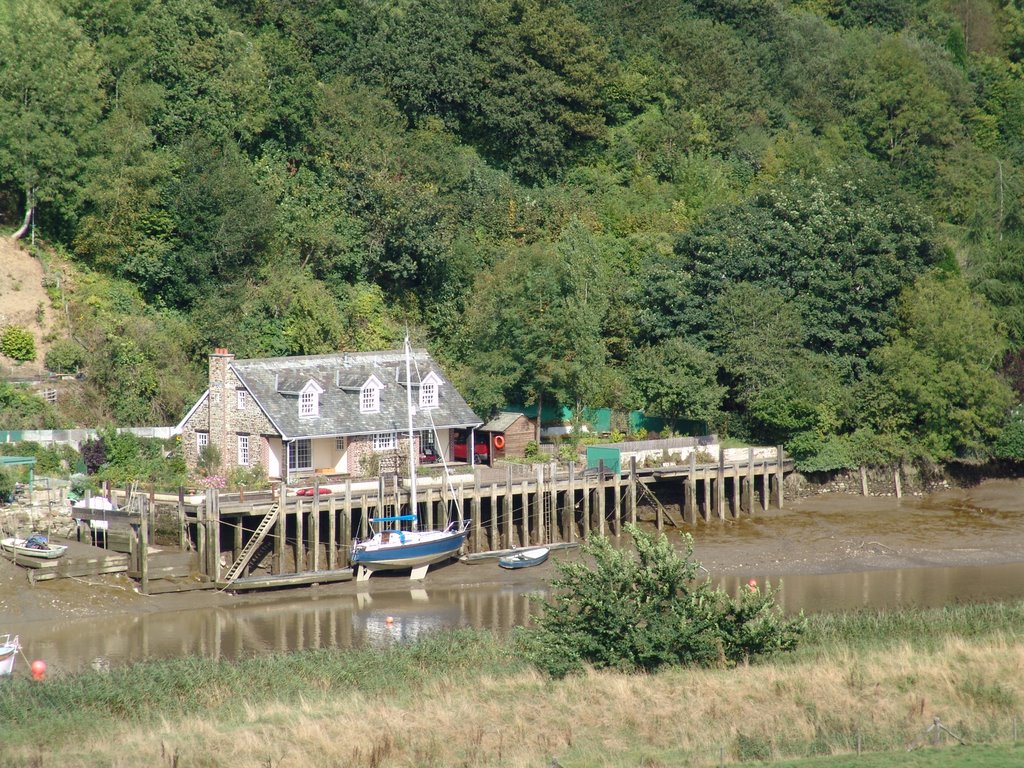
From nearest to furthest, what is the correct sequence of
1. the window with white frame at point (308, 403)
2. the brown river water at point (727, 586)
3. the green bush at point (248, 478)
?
1. the brown river water at point (727, 586)
2. the green bush at point (248, 478)
3. the window with white frame at point (308, 403)

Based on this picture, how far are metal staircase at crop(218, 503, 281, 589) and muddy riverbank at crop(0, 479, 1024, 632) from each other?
0.79 m

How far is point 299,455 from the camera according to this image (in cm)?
4928

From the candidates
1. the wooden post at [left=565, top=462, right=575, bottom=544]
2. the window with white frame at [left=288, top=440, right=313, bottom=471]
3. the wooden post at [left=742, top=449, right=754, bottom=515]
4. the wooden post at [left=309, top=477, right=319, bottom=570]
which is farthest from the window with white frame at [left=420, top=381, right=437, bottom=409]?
the wooden post at [left=742, top=449, right=754, bottom=515]

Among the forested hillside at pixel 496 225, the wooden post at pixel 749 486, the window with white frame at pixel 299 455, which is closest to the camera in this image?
the window with white frame at pixel 299 455

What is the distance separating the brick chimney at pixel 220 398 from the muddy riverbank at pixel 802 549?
8.76 m

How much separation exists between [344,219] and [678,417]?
61.9 feet

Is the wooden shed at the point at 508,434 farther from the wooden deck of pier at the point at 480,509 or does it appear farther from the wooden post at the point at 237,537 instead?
the wooden post at the point at 237,537

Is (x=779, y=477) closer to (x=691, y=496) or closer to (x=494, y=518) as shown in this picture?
(x=691, y=496)

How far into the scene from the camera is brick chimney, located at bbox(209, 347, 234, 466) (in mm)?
49781

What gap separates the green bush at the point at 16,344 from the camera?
2156 inches

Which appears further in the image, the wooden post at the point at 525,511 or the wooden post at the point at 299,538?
the wooden post at the point at 525,511

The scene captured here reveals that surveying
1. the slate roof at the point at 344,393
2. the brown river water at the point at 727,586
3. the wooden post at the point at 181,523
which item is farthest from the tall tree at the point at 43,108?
the brown river water at the point at 727,586

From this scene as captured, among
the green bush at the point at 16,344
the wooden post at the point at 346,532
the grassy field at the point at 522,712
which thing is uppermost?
the green bush at the point at 16,344

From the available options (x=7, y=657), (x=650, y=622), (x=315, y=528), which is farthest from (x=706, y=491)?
(x=7, y=657)
